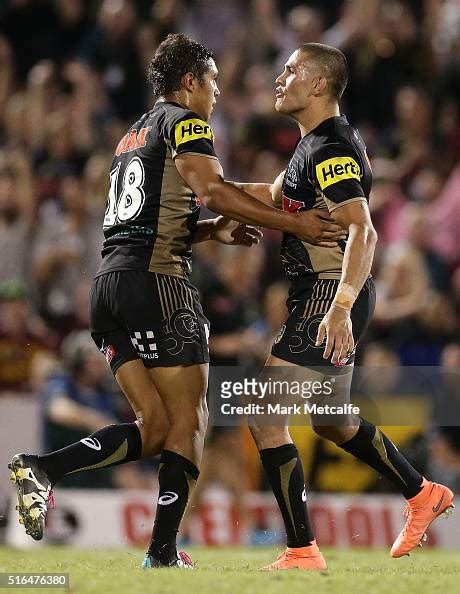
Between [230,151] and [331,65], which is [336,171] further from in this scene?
[230,151]

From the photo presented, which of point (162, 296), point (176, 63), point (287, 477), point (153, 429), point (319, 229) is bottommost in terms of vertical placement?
point (287, 477)

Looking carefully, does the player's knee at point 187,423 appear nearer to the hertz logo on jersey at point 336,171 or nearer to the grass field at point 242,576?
the grass field at point 242,576

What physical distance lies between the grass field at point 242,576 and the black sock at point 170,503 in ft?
0.61

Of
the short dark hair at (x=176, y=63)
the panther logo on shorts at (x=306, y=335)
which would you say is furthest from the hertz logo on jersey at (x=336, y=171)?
the short dark hair at (x=176, y=63)

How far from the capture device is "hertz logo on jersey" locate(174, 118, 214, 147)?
627 centimetres

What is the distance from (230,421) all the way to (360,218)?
367 centimetres

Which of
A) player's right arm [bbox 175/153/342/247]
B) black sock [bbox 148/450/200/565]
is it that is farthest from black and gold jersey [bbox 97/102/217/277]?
black sock [bbox 148/450/200/565]

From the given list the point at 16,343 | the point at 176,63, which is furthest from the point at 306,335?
the point at 16,343

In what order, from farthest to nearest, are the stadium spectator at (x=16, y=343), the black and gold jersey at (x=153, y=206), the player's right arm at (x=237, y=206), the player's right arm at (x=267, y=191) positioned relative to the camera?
the stadium spectator at (x=16, y=343) < the player's right arm at (x=267, y=191) < the black and gold jersey at (x=153, y=206) < the player's right arm at (x=237, y=206)

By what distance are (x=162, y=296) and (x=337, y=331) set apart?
0.96 meters

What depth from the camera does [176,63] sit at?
263 inches


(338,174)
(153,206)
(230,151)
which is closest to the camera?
(338,174)

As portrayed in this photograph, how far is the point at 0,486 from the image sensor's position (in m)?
10.0

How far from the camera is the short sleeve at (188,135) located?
20.6ft
